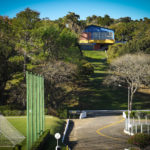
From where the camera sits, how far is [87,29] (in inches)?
3681

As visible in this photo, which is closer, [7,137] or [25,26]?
A: [7,137]

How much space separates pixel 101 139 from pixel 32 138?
9219mm

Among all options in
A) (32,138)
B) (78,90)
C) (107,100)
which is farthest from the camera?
(78,90)

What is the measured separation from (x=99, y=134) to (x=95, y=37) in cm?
6853

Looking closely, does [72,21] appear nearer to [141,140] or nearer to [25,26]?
[25,26]

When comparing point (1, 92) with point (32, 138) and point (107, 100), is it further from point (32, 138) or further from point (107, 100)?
point (32, 138)

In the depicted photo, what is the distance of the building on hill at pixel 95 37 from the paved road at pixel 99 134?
54310 millimetres

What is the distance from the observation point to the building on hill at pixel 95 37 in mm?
93500

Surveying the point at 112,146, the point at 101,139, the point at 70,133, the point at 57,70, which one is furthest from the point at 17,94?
the point at 112,146

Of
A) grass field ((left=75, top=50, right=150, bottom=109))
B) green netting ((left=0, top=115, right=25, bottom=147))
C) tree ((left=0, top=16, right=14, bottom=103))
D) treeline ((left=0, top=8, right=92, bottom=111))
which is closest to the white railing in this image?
green netting ((left=0, top=115, right=25, bottom=147))

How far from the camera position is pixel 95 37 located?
309 feet

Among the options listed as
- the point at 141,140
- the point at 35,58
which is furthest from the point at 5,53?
the point at 141,140

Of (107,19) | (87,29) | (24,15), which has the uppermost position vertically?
(107,19)

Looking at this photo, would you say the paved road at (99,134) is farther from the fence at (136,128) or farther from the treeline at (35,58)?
the treeline at (35,58)
